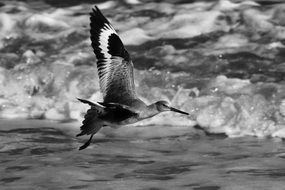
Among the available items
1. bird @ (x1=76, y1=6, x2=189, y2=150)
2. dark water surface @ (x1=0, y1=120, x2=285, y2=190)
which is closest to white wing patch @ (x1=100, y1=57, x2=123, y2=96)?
bird @ (x1=76, y1=6, x2=189, y2=150)

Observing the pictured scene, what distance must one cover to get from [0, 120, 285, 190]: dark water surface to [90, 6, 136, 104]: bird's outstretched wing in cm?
50

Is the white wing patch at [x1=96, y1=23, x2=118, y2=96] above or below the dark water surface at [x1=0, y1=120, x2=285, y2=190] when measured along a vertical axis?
above

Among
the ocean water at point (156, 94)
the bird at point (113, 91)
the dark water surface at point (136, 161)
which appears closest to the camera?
the dark water surface at point (136, 161)

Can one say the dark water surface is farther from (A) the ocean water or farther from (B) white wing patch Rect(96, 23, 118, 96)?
(B) white wing patch Rect(96, 23, 118, 96)

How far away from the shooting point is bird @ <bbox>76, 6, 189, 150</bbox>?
19.5 feet

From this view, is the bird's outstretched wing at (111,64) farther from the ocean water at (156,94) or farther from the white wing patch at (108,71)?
the ocean water at (156,94)

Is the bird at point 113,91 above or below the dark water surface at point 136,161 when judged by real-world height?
above

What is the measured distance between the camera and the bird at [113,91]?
5938 millimetres

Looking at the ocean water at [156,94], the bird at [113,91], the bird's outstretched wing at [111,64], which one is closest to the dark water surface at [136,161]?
the ocean water at [156,94]

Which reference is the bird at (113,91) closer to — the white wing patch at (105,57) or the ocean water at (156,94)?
the white wing patch at (105,57)

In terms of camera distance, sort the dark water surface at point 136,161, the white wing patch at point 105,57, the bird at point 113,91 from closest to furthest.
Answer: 1. the dark water surface at point 136,161
2. the bird at point 113,91
3. the white wing patch at point 105,57

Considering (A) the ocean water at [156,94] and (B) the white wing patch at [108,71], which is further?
(B) the white wing patch at [108,71]

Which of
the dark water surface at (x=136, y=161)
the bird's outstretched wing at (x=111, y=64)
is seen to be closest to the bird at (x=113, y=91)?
the bird's outstretched wing at (x=111, y=64)

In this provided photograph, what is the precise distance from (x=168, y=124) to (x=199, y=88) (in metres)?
0.75
